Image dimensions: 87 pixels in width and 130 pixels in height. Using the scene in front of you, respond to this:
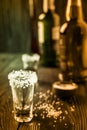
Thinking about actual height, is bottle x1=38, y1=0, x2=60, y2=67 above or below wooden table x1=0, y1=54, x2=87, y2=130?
above

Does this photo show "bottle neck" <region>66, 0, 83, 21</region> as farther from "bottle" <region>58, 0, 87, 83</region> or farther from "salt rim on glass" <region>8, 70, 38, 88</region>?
"salt rim on glass" <region>8, 70, 38, 88</region>

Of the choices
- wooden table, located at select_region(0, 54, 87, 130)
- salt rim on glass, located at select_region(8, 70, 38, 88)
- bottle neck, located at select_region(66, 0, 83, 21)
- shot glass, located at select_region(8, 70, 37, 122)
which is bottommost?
wooden table, located at select_region(0, 54, 87, 130)

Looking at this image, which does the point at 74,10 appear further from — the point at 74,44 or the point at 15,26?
the point at 15,26

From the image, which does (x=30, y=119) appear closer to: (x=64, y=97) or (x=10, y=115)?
(x=10, y=115)

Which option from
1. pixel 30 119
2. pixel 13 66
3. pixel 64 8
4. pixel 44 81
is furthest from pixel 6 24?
pixel 30 119

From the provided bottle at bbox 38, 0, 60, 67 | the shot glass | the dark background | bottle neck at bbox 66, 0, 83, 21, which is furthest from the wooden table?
the dark background

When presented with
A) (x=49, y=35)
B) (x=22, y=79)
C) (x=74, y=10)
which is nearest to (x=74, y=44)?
(x=74, y=10)
